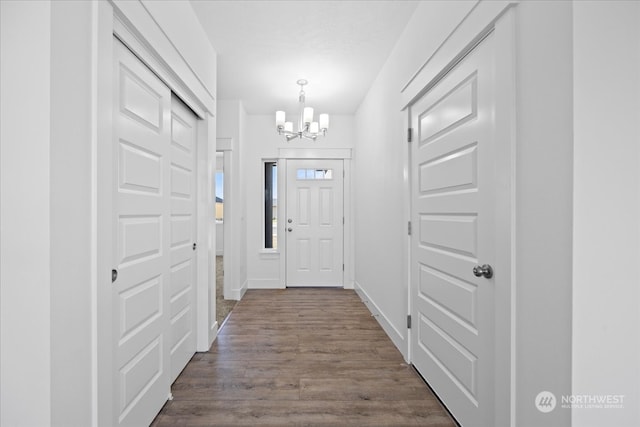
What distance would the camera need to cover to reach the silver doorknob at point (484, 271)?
146cm

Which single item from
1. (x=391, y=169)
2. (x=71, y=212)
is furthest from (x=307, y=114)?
(x=71, y=212)

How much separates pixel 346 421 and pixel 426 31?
2.43 m

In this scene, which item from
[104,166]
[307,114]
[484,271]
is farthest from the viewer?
[307,114]

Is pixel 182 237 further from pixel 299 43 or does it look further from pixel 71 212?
pixel 299 43

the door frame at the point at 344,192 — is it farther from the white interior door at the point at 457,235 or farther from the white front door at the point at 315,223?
the white interior door at the point at 457,235

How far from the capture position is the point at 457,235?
5.83ft

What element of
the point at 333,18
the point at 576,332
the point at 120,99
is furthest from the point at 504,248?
the point at 333,18

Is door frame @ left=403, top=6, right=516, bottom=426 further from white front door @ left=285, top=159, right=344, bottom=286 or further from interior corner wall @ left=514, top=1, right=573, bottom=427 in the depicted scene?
white front door @ left=285, top=159, right=344, bottom=286

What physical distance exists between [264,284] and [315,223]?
3.95 feet

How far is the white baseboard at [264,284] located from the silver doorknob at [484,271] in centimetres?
382

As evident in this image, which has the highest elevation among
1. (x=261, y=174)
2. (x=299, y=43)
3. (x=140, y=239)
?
(x=299, y=43)

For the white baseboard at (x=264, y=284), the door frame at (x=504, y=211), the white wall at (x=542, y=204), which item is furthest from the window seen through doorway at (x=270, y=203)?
the door frame at (x=504, y=211)

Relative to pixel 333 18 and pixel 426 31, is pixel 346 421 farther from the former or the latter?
pixel 333 18

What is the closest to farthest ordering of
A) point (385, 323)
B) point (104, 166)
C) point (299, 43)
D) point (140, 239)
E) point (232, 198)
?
point (104, 166), point (140, 239), point (299, 43), point (385, 323), point (232, 198)
